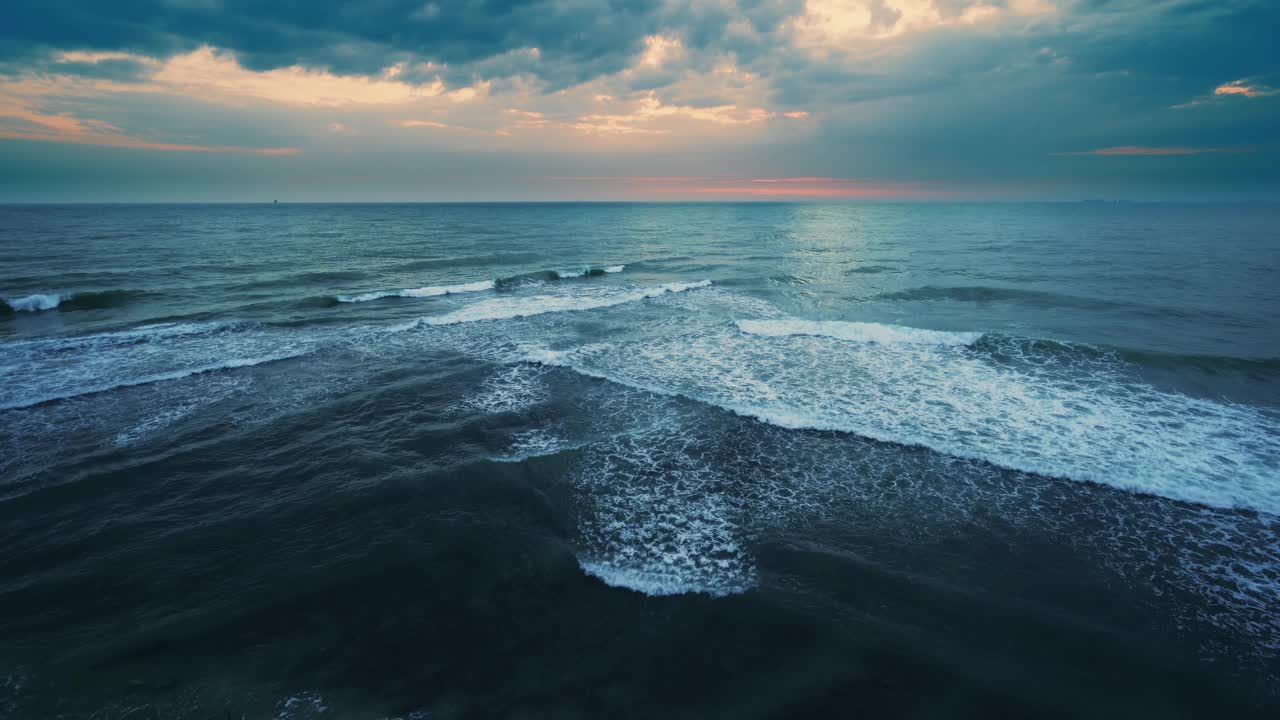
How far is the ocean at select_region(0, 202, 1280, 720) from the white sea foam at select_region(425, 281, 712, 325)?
273cm

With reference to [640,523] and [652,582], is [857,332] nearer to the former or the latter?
[640,523]

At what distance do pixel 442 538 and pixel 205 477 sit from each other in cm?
462

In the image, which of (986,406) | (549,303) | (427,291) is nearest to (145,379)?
(427,291)

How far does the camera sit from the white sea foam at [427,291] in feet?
70.0

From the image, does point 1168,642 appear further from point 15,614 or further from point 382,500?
point 15,614

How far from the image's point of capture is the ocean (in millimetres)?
4441

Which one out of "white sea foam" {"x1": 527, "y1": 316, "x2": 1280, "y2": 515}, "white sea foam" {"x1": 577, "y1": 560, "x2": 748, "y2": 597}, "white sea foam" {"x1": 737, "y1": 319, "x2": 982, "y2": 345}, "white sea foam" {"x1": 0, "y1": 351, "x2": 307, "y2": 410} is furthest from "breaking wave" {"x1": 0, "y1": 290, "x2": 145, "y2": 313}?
"white sea foam" {"x1": 737, "y1": 319, "x2": 982, "y2": 345}

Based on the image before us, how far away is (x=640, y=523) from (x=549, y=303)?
15779 mm

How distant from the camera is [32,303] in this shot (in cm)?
1845

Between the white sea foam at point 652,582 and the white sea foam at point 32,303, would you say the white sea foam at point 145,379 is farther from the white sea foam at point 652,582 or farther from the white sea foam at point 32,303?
the white sea foam at point 32,303

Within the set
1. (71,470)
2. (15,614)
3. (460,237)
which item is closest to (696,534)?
(15,614)

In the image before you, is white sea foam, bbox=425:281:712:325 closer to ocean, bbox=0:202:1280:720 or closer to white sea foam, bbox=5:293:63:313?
ocean, bbox=0:202:1280:720

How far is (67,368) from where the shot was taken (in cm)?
1219

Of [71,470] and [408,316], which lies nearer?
[71,470]
